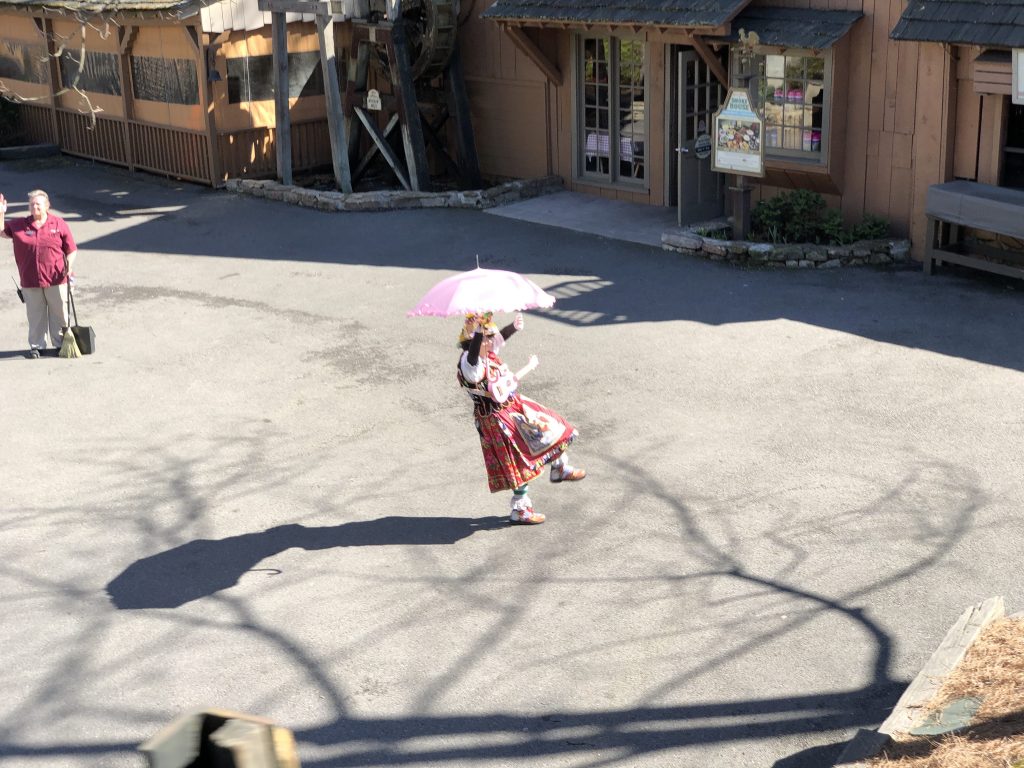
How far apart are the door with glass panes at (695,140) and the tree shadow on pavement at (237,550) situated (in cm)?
845

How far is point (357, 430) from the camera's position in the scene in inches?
409

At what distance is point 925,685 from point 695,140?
11291 millimetres

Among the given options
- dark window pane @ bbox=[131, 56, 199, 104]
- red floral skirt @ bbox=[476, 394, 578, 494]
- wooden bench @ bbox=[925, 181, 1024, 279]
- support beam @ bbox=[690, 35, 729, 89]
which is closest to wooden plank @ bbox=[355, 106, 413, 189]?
dark window pane @ bbox=[131, 56, 199, 104]

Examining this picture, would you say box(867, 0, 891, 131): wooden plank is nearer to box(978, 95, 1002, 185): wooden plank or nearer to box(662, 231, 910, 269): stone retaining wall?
box(978, 95, 1002, 185): wooden plank

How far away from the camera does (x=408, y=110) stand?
18.5 meters

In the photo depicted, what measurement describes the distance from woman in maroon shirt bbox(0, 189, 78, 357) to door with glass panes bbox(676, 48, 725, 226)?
7606 millimetres

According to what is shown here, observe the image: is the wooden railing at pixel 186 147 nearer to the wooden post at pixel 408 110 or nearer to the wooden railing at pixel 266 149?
the wooden railing at pixel 266 149

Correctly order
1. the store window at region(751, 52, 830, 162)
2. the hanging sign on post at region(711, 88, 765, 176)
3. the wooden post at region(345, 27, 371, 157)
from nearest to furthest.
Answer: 1. the hanging sign on post at region(711, 88, 765, 176)
2. the store window at region(751, 52, 830, 162)
3. the wooden post at region(345, 27, 371, 157)

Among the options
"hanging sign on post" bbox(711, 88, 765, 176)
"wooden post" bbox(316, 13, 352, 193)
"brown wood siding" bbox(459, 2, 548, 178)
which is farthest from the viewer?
"brown wood siding" bbox(459, 2, 548, 178)

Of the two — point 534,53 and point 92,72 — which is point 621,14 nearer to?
point 534,53

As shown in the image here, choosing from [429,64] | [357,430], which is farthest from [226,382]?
[429,64]

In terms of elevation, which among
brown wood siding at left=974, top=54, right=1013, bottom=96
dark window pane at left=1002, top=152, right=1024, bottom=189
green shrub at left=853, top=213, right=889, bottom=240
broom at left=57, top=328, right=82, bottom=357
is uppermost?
brown wood siding at left=974, top=54, right=1013, bottom=96

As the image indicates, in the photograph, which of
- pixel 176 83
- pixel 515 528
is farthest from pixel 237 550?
pixel 176 83

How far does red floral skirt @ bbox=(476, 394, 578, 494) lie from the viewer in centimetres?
828
